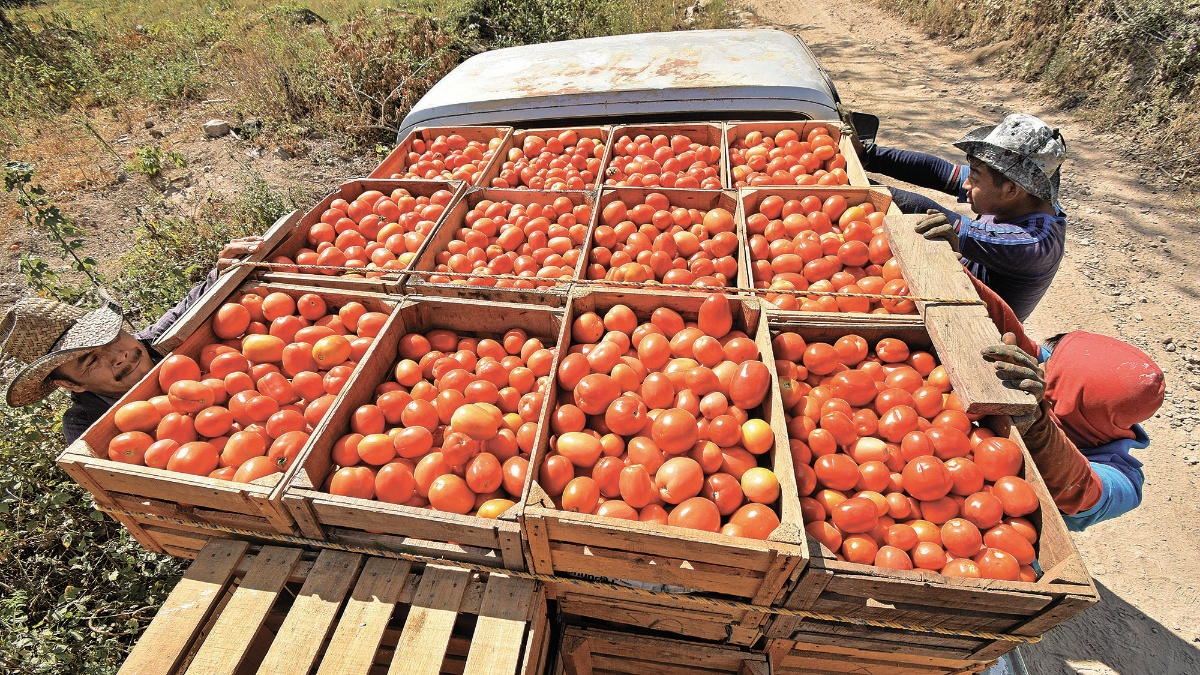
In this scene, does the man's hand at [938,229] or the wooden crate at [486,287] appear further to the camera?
the wooden crate at [486,287]

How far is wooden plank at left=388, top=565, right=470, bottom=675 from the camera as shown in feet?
7.13

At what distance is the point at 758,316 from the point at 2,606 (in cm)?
524

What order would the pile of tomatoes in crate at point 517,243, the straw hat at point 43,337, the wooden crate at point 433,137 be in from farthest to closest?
the wooden crate at point 433,137 → the pile of tomatoes in crate at point 517,243 → the straw hat at point 43,337

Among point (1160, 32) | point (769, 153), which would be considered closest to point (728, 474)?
point (769, 153)

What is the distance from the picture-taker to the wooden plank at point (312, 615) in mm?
2172

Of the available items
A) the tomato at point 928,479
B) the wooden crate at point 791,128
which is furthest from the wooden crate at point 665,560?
the wooden crate at point 791,128

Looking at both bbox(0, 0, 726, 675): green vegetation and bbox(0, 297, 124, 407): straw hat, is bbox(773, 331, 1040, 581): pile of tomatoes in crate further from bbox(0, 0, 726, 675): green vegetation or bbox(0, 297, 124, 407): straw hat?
bbox(0, 0, 726, 675): green vegetation

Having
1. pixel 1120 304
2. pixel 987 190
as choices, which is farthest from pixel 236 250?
pixel 1120 304

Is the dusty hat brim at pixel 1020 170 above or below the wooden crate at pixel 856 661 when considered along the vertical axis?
above

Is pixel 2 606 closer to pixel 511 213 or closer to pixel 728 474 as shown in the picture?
pixel 511 213

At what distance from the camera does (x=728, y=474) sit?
2.56m

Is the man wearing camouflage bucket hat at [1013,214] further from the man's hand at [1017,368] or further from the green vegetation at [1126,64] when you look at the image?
the green vegetation at [1126,64]

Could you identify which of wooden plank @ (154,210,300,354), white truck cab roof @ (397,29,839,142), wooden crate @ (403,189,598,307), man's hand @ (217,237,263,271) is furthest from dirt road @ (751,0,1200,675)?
man's hand @ (217,237,263,271)

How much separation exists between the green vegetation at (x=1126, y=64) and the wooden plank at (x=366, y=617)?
1188 centimetres
